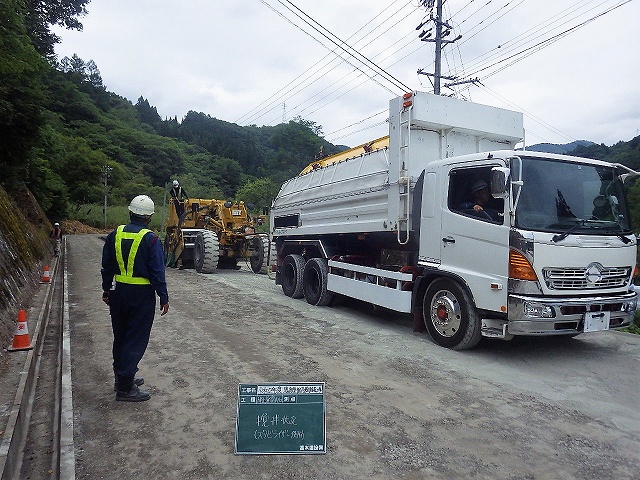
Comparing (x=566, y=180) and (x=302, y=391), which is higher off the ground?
(x=566, y=180)

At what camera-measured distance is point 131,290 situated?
393cm

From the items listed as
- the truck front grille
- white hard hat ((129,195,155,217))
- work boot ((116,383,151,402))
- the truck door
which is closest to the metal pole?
the truck door

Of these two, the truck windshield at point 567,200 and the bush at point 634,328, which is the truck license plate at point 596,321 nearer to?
the truck windshield at point 567,200

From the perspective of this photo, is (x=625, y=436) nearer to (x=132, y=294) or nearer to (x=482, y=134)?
(x=132, y=294)

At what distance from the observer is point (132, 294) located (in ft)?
12.9

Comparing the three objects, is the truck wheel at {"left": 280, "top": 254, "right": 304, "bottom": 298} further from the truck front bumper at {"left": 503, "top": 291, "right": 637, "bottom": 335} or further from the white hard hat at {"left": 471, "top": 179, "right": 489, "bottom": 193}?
the truck front bumper at {"left": 503, "top": 291, "right": 637, "bottom": 335}

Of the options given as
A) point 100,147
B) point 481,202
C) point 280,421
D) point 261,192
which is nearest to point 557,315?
point 481,202

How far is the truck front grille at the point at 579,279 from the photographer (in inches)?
191

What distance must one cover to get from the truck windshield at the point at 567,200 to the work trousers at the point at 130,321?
381cm

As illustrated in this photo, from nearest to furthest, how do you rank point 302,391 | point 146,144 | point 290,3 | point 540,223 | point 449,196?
1. point 302,391
2. point 540,223
3. point 449,196
4. point 290,3
5. point 146,144

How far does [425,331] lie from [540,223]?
2235mm

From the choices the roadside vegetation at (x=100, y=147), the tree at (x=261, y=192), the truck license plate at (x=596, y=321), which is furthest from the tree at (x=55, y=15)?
the truck license plate at (x=596, y=321)

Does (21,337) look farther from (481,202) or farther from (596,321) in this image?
(596,321)

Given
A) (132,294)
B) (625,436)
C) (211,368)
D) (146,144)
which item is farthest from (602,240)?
(146,144)
